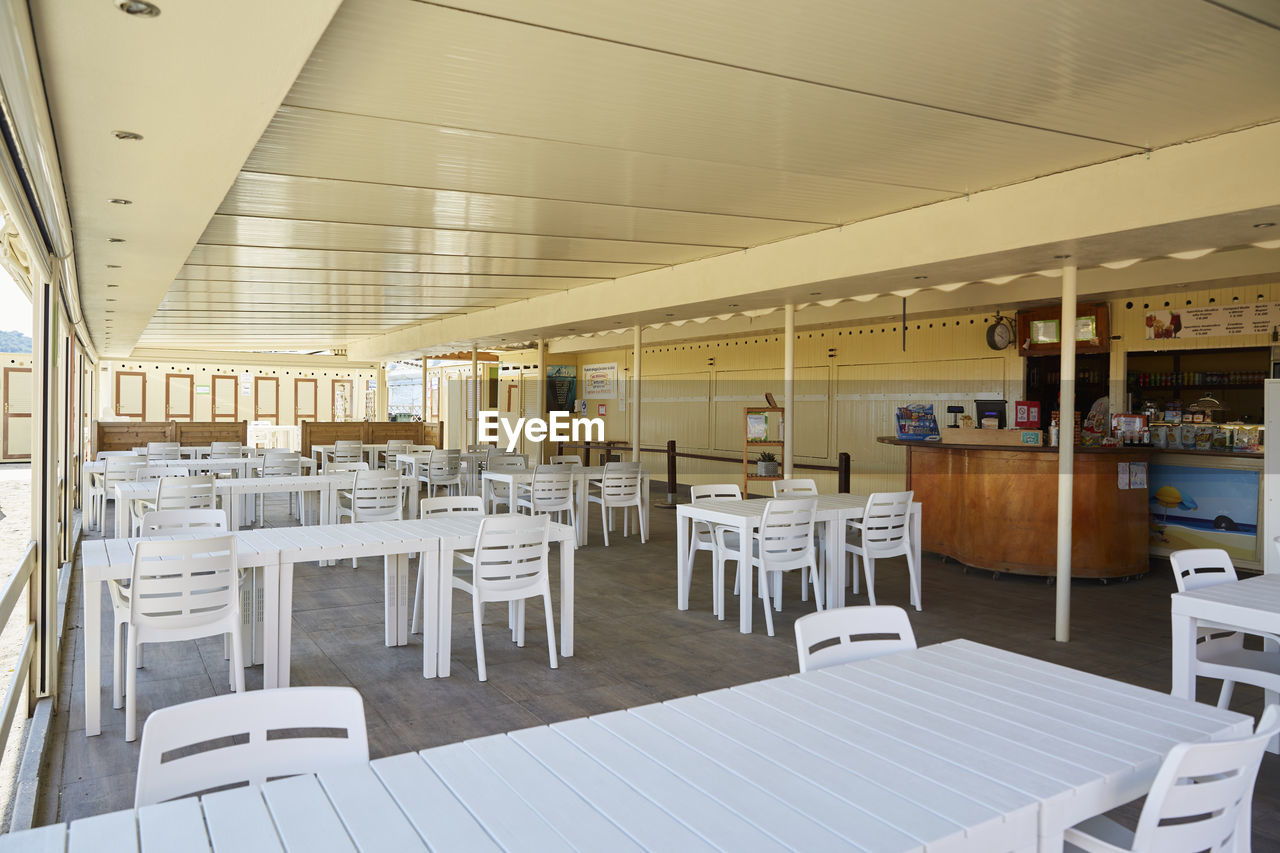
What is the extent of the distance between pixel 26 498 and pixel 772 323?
937cm

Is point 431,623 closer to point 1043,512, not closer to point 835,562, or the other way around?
point 835,562

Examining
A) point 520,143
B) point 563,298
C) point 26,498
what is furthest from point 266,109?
point 563,298

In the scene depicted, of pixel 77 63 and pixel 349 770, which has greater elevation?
pixel 77 63

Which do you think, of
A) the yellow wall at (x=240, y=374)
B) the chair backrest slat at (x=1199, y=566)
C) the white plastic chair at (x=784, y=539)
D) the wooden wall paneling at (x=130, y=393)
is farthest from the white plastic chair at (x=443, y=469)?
the wooden wall paneling at (x=130, y=393)

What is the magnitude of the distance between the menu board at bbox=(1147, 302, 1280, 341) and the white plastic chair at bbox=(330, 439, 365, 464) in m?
10.1

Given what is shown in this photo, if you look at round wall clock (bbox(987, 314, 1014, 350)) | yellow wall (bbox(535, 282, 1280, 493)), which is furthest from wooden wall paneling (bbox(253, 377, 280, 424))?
round wall clock (bbox(987, 314, 1014, 350))

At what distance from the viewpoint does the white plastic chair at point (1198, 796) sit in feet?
5.29

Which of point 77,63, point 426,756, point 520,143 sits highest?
point 520,143

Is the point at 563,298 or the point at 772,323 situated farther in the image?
the point at 772,323

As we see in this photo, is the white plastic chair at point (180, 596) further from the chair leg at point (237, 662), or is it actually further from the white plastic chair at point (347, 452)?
the white plastic chair at point (347, 452)

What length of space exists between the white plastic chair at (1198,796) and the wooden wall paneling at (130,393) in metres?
23.8

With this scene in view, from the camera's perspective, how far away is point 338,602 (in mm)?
6285

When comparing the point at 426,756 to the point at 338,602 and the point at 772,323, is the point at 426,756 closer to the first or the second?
the point at 338,602

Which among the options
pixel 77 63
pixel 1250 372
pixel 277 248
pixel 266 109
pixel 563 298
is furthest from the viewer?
pixel 563 298
